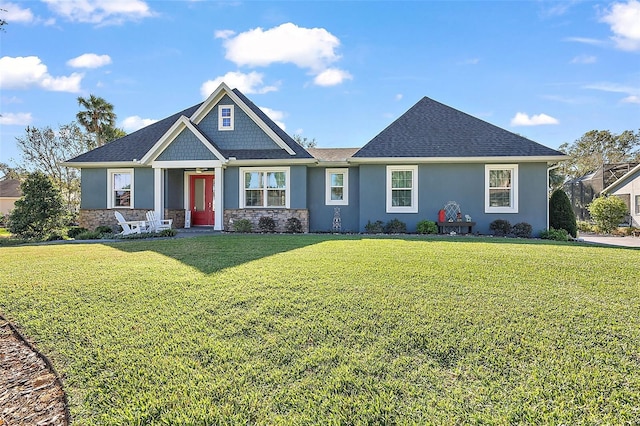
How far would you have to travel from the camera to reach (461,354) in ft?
11.1

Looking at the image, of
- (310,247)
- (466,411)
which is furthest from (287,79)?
(466,411)

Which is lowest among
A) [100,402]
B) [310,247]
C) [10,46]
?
[100,402]

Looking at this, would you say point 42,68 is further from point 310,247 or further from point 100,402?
point 100,402

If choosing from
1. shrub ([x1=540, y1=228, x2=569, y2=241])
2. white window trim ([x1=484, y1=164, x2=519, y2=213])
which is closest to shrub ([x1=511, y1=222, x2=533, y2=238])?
shrub ([x1=540, y1=228, x2=569, y2=241])

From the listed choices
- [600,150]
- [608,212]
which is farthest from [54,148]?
[600,150]

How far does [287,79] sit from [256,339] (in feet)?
61.4

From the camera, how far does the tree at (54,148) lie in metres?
28.3

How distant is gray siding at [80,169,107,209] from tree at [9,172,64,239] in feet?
5.57

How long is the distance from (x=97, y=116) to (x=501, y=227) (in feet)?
91.3

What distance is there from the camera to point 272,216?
1505 centimetres

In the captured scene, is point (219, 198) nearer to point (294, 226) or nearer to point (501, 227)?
point (294, 226)

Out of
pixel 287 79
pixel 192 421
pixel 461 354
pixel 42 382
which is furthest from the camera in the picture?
pixel 287 79

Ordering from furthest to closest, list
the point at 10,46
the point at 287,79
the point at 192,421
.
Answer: the point at 287,79 → the point at 10,46 → the point at 192,421

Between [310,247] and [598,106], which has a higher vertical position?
[598,106]
